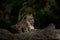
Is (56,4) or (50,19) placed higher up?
(56,4)

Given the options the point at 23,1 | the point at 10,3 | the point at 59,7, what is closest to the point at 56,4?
the point at 59,7

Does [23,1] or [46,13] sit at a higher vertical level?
[23,1]

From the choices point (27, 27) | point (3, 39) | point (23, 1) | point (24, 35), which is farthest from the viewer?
point (23, 1)

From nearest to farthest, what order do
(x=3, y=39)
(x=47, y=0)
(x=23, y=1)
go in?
(x=3, y=39) < (x=47, y=0) < (x=23, y=1)

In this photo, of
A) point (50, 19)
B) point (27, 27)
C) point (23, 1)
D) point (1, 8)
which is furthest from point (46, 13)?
point (27, 27)

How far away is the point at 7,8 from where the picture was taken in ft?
34.2

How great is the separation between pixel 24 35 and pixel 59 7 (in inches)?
249

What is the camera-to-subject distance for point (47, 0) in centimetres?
961

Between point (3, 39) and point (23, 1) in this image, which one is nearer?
point (3, 39)

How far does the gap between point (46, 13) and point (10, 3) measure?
2027 mm

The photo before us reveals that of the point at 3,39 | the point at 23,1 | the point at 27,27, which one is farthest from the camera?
the point at 23,1

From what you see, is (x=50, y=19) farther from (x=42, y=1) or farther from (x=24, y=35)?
(x=24, y=35)

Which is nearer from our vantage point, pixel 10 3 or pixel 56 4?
pixel 56 4

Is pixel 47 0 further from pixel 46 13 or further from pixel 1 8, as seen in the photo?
pixel 1 8
